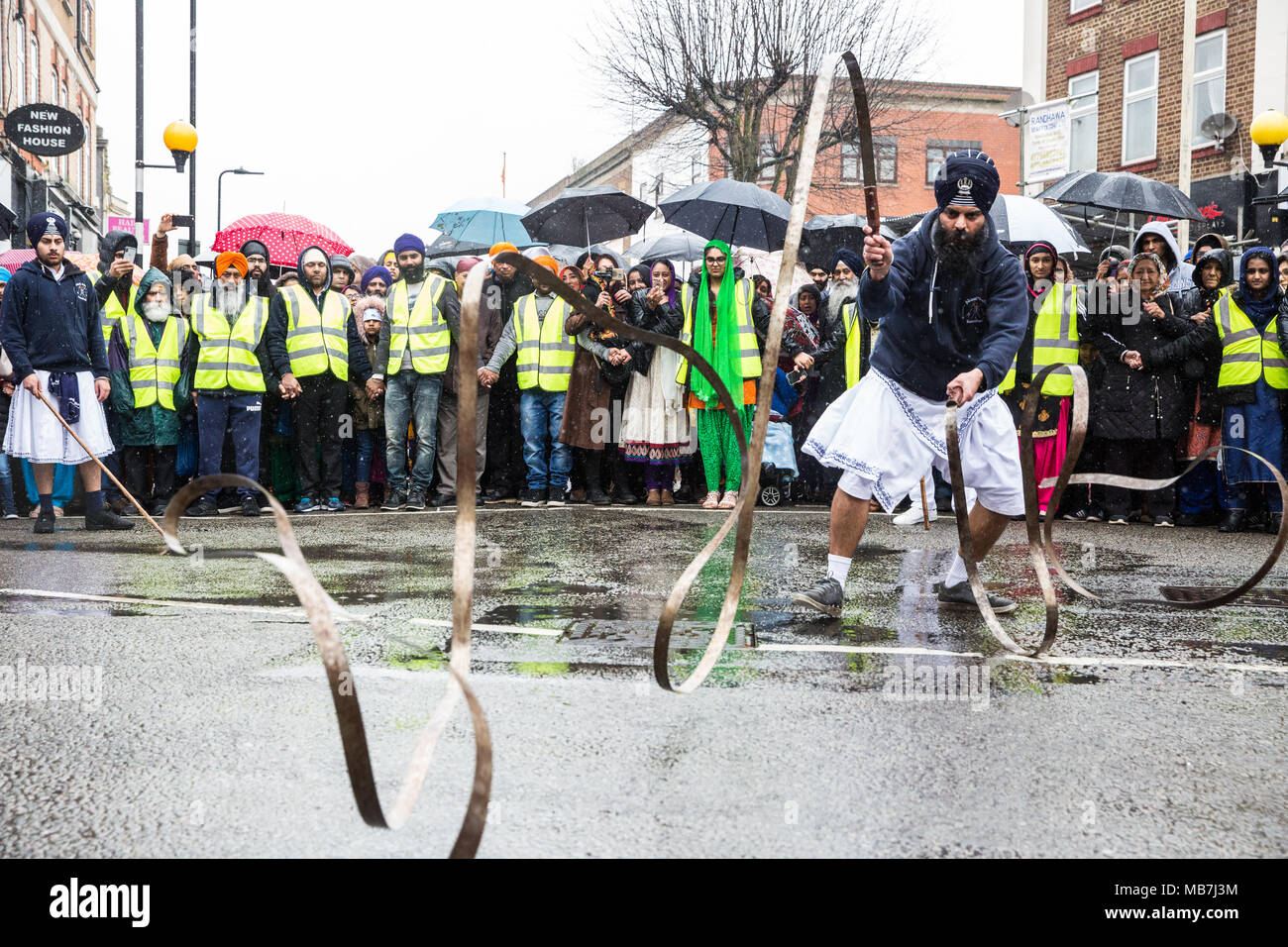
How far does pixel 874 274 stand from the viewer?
5.23 meters

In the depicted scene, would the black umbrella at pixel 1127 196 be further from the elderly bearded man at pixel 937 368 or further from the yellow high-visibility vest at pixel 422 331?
the elderly bearded man at pixel 937 368

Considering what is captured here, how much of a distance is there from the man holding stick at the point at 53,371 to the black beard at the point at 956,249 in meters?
6.43

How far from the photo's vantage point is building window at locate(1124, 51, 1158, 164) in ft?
84.1

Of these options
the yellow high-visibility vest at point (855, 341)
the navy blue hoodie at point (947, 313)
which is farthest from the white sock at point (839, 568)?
the yellow high-visibility vest at point (855, 341)

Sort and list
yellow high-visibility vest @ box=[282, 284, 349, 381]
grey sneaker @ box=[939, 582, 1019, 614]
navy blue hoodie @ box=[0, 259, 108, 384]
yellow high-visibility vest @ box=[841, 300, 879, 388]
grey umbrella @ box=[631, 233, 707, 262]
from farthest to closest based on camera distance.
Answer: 1. grey umbrella @ box=[631, 233, 707, 262]
2. yellow high-visibility vest @ box=[841, 300, 879, 388]
3. yellow high-visibility vest @ box=[282, 284, 349, 381]
4. navy blue hoodie @ box=[0, 259, 108, 384]
5. grey sneaker @ box=[939, 582, 1019, 614]

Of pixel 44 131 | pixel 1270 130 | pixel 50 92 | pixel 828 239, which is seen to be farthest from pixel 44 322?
pixel 50 92

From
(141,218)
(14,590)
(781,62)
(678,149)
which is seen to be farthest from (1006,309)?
(678,149)

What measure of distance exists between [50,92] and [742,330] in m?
25.1

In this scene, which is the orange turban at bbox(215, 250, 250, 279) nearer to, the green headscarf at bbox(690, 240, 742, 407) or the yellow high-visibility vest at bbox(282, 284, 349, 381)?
the yellow high-visibility vest at bbox(282, 284, 349, 381)

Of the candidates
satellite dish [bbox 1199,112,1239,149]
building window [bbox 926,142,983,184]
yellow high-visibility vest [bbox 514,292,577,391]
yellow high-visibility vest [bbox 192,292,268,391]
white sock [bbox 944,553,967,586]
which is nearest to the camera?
white sock [bbox 944,553,967,586]

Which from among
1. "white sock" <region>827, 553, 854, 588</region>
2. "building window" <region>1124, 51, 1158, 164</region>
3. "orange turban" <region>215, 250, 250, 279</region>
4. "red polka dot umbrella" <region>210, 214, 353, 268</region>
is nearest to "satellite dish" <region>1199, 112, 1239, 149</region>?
"building window" <region>1124, 51, 1158, 164</region>

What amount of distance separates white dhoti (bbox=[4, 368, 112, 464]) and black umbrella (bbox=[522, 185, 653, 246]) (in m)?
5.86

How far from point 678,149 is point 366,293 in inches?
890
